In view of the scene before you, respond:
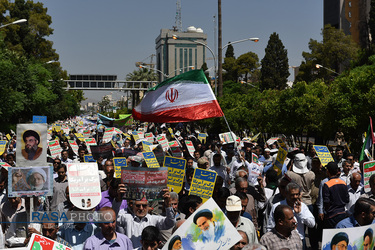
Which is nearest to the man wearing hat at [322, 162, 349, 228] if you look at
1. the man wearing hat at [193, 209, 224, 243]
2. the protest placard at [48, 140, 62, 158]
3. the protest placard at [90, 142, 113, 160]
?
the man wearing hat at [193, 209, 224, 243]

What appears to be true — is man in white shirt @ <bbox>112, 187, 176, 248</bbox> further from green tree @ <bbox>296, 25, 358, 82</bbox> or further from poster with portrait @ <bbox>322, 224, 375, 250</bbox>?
green tree @ <bbox>296, 25, 358, 82</bbox>

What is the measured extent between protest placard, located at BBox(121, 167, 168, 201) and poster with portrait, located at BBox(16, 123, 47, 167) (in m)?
1.06

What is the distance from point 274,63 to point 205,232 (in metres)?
69.8

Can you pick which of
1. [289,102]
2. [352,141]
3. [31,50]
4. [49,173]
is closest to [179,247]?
[49,173]

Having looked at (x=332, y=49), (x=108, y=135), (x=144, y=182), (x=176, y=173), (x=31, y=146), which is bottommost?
(x=176, y=173)

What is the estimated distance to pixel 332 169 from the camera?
26.5ft

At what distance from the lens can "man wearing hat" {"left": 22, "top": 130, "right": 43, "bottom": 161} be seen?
6.69 meters

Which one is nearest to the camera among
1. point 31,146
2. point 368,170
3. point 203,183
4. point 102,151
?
point 31,146

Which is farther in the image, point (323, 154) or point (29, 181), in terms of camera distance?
point (323, 154)

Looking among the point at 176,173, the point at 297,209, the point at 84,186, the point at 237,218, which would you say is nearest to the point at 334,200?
the point at 297,209

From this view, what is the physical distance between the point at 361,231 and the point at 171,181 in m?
4.63

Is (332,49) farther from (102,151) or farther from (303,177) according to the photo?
(303,177)

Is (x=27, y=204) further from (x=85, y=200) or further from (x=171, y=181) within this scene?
(x=171, y=181)

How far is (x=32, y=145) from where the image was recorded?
676cm
